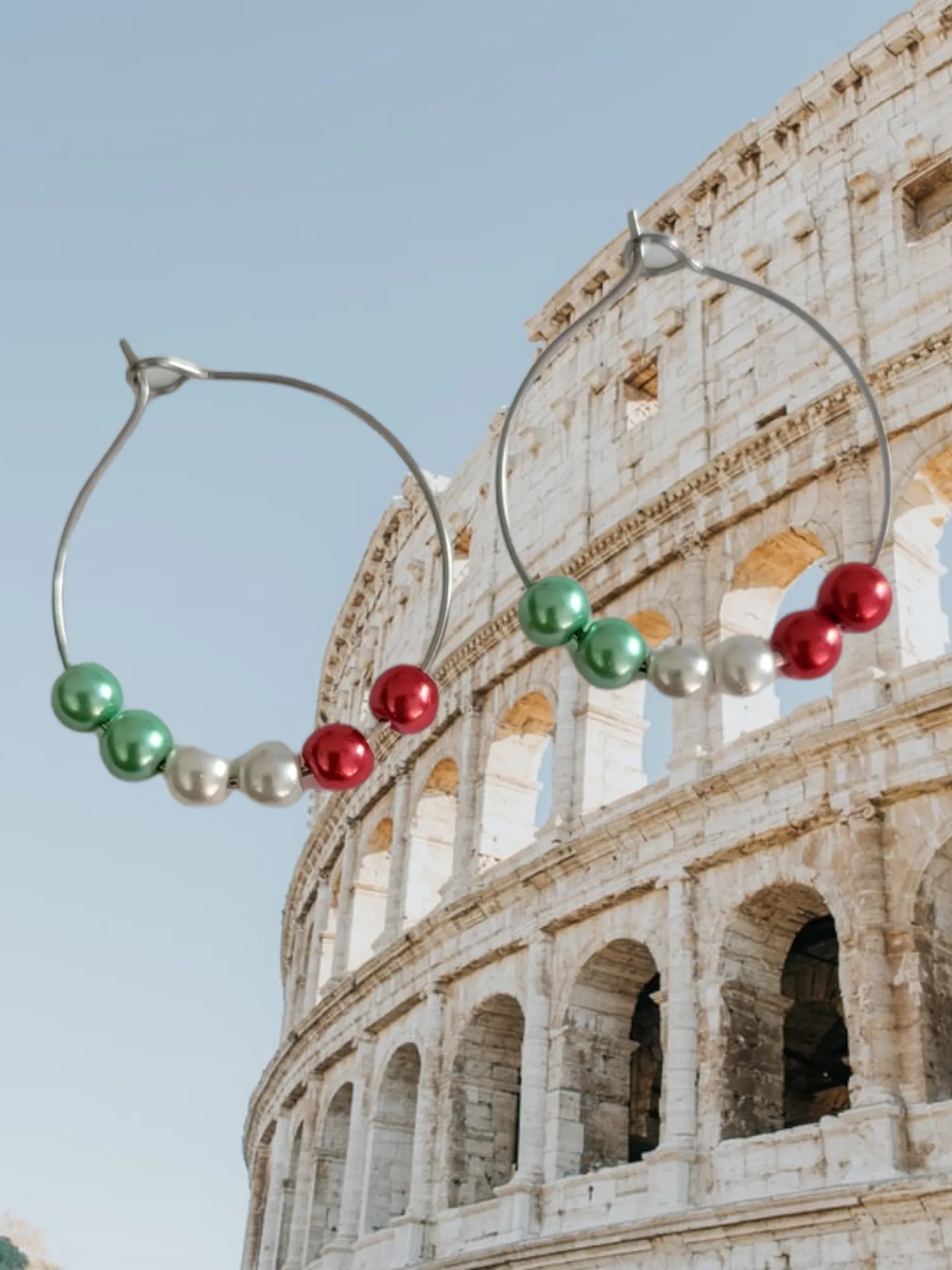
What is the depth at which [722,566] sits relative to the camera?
54.2 feet

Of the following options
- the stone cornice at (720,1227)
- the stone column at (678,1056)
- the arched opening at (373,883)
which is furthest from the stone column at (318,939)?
the stone column at (678,1056)

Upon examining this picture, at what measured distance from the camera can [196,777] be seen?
717cm

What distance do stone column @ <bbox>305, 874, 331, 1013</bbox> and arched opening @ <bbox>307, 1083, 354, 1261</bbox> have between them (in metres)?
2.62

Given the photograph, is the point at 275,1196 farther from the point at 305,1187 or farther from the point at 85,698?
the point at 85,698

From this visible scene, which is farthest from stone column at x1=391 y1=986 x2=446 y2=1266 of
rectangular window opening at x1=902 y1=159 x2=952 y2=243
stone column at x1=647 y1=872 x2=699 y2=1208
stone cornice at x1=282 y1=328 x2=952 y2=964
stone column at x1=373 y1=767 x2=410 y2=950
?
rectangular window opening at x1=902 y1=159 x2=952 y2=243

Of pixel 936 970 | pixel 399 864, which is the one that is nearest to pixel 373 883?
pixel 399 864

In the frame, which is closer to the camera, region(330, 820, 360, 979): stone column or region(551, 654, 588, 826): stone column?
region(551, 654, 588, 826): stone column

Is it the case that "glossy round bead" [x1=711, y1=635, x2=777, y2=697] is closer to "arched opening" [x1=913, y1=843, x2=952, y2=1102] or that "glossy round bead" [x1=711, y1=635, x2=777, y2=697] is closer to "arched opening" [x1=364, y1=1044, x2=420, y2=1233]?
"arched opening" [x1=913, y1=843, x2=952, y2=1102]

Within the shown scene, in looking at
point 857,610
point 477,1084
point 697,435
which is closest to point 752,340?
point 697,435

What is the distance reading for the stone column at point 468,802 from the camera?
723 inches

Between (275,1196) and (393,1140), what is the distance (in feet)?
14.7

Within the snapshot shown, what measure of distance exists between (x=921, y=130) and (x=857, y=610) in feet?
39.1

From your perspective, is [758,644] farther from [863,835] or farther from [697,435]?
[697,435]

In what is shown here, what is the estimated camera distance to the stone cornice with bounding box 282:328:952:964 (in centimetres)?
1551
